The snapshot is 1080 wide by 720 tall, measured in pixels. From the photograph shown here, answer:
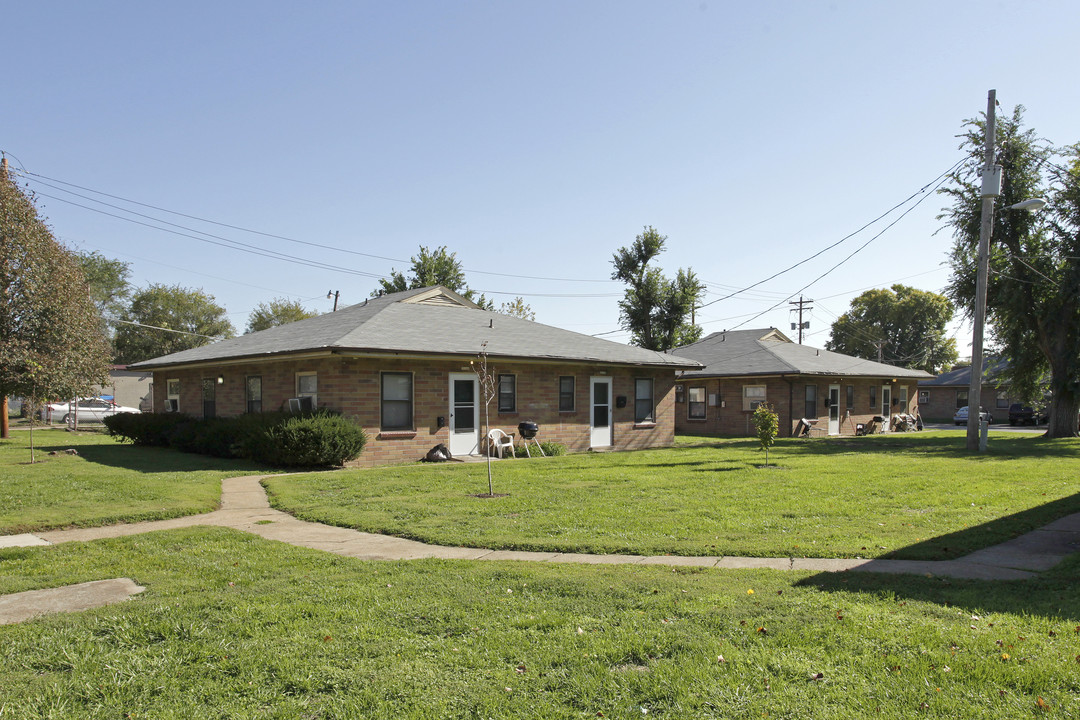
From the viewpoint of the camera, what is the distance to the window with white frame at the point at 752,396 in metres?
30.4

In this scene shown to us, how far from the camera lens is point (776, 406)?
29.7 m

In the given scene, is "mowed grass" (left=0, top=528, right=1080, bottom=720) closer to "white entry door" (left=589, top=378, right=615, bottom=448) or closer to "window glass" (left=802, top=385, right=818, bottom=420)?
"white entry door" (left=589, top=378, right=615, bottom=448)

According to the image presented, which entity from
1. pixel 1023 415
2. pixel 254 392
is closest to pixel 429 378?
pixel 254 392

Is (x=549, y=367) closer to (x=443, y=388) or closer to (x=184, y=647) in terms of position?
(x=443, y=388)

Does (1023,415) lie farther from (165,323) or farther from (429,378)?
(165,323)

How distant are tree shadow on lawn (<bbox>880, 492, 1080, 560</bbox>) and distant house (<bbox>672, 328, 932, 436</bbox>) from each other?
59.4ft

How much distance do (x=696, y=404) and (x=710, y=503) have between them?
23008mm

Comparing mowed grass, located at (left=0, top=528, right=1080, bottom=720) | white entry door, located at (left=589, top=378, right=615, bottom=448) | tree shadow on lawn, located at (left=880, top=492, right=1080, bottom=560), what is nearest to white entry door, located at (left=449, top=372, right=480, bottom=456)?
white entry door, located at (left=589, top=378, right=615, bottom=448)

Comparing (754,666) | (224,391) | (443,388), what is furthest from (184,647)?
(224,391)

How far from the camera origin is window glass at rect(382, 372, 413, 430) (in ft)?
57.7

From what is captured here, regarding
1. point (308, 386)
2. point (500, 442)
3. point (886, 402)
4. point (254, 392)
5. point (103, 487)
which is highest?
point (308, 386)

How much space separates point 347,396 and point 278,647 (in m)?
12.8

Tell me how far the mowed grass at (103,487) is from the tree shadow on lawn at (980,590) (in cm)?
841

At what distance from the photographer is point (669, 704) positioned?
366 centimetres
